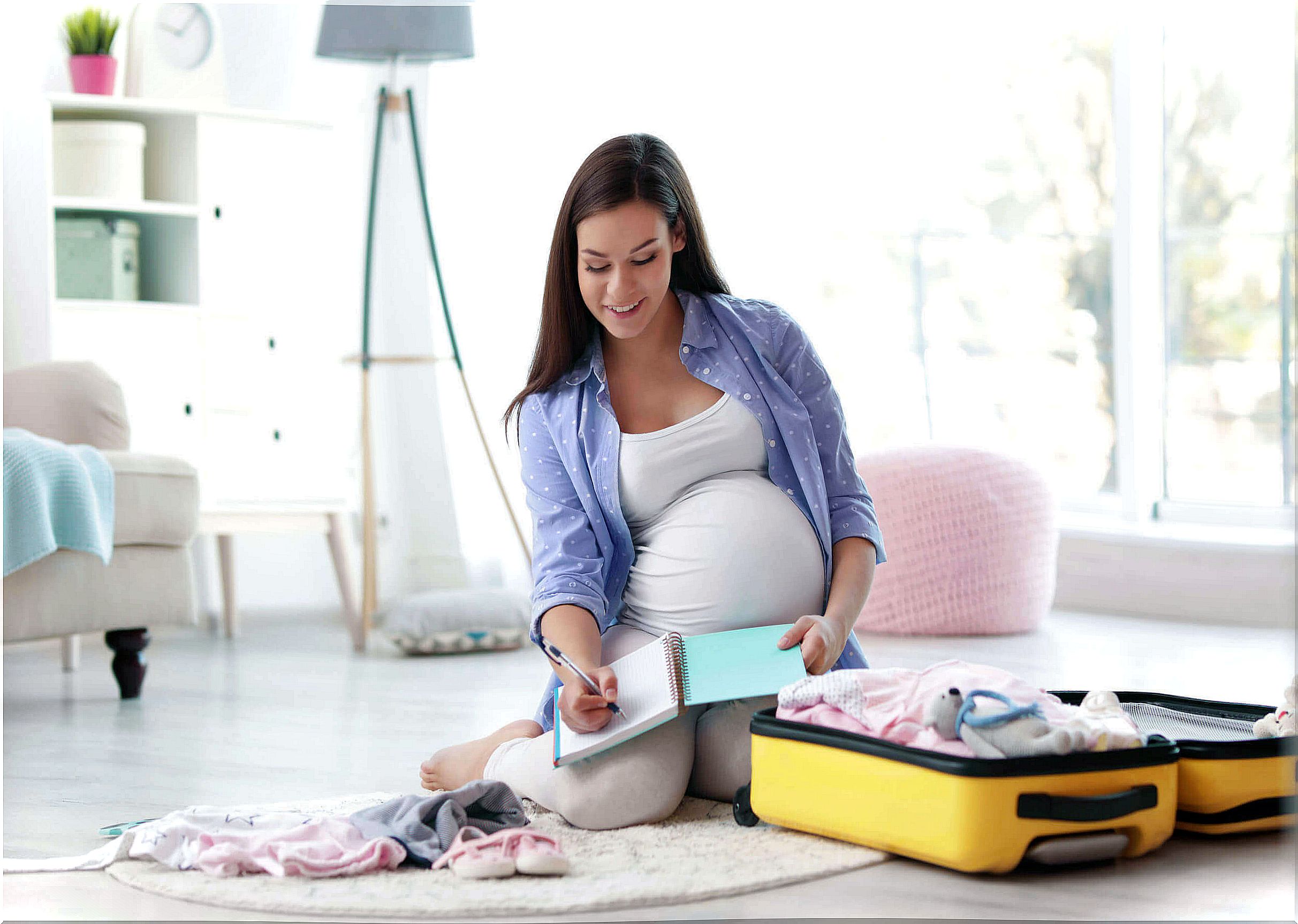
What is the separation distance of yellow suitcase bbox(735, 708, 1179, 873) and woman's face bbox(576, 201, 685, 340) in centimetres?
51

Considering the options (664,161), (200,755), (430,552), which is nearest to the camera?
(664,161)

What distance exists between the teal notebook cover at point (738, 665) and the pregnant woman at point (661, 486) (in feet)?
0.08

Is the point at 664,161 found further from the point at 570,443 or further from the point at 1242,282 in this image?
the point at 1242,282

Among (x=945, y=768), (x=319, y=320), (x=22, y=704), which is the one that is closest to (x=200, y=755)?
(x=22, y=704)

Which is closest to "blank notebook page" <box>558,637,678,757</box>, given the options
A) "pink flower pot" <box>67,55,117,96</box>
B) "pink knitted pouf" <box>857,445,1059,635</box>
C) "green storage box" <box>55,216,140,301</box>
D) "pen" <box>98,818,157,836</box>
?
"pen" <box>98,818,157,836</box>

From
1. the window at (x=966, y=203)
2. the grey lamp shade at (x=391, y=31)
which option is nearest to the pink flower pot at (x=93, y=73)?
the grey lamp shade at (x=391, y=31)

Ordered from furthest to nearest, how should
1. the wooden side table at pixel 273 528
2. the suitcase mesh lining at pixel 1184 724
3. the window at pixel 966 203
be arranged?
the window at pixel 966 203 < the wooden side table at pixel 273 528 < the suitcase mesh lining at pixel 1184 724

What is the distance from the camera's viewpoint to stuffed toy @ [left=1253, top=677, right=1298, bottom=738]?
152 centimetres

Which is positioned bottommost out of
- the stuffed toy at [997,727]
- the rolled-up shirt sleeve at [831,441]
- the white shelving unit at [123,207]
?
the stuffed toy at [997,727]

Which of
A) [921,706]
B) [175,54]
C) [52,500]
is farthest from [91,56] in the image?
[921,706]

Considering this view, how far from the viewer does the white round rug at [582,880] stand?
1.31 metres

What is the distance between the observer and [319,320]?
385 cm

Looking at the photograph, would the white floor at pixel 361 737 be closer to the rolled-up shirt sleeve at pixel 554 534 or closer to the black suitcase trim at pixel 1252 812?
the black suitcase trim at pixel 1252 812

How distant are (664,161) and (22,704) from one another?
1.66 meters
